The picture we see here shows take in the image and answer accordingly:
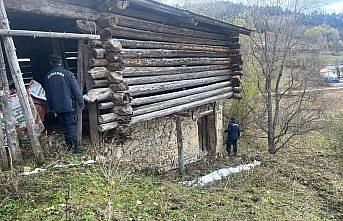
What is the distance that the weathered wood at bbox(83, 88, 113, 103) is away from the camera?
21.0ft

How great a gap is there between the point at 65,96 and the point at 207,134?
25.4ft

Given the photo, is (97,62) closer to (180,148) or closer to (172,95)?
(172,95)

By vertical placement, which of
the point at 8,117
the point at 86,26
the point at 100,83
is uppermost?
the point at 86,26

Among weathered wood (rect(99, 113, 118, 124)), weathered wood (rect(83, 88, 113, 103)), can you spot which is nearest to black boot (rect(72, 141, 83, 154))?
weathered wood (rect(99, 113, 118, 124))

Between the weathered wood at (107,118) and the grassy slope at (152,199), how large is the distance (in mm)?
1263

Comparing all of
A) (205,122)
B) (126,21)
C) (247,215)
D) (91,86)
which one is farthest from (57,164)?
(205,122)

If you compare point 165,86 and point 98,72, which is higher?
point 98,72

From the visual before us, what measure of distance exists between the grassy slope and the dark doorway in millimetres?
3955

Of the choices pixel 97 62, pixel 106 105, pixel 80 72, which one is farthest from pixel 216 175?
pixel 80 72

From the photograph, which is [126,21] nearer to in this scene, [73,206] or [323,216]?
[73,206]

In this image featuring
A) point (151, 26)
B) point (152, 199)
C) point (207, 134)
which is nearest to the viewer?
point (152, 199)

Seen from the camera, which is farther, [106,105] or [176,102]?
[176,102]

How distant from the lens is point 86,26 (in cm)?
643

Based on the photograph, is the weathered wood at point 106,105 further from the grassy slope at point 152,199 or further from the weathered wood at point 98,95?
the grassy slope at point 152,199
